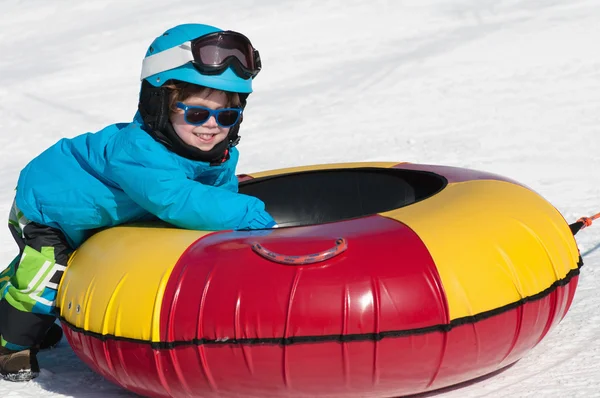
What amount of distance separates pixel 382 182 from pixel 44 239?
5.19 ft

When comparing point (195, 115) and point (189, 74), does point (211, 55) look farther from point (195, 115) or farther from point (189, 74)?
point (195, 115)

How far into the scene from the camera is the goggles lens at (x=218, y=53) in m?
3.48

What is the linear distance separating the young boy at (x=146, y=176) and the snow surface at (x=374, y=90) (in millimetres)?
350

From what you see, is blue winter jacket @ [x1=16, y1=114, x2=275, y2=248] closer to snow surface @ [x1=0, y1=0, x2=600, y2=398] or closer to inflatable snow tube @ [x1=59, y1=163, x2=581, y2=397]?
inflatable snow tube @ [x1=59, y1=163, x2=581, y2=397]

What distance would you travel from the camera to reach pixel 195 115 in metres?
3.54

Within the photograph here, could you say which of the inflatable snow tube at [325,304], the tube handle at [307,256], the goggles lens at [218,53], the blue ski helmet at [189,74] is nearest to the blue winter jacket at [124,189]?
the inflatable snow tube at [325,304]

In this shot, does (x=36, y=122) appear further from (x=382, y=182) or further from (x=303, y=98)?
(x=382, y=182)

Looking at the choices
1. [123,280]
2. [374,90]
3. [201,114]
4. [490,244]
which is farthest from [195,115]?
[374,90]

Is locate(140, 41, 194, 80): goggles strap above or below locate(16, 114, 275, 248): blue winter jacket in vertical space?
above

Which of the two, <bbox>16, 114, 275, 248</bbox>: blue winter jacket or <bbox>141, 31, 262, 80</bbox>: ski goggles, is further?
<bbox>141, 31, 262, 80</bbox>: ski goggles

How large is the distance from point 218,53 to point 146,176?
0.52m

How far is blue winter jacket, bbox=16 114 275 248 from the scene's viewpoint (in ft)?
11.1

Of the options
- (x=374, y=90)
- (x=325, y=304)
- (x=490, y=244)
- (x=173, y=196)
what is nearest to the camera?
(x=325, y=304)

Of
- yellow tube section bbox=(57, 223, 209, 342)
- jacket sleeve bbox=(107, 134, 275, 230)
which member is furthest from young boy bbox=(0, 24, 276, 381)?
yellow tube section bbox=(57, 223, 209, 342)
